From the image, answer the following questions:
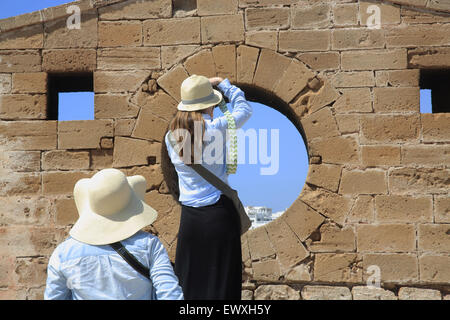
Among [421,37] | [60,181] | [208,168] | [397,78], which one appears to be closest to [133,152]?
[60,181]

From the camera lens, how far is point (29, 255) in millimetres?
6652

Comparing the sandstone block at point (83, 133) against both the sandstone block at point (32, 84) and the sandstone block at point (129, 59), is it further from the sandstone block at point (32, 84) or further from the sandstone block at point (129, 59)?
the sandstone block at point (129, 59)

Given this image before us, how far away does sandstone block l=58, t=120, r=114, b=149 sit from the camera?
674 cm

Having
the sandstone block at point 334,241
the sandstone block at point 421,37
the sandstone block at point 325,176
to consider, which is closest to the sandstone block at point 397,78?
the sandstone block at point 421,37

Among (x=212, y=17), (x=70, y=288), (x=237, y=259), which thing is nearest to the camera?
(x=70, y=288)

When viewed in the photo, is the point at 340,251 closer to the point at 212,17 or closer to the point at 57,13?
the point at 212,17

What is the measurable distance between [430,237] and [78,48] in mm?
4623

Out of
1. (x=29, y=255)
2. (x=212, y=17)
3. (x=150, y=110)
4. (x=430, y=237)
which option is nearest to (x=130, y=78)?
(x=150, y=110)

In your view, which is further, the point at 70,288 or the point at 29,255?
the point at 29,255

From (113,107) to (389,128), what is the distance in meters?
3.20

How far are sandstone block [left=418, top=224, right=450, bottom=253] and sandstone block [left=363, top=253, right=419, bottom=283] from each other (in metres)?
0.18

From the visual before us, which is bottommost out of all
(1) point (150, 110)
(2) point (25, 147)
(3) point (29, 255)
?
(3) point (29, 255)

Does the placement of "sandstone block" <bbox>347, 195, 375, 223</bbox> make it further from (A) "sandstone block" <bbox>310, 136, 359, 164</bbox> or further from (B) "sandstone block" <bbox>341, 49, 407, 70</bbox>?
(B) "sandstone block" <bbox>341, 49, 407, 70</bbox>

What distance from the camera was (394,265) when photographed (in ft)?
20.7
